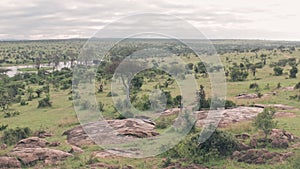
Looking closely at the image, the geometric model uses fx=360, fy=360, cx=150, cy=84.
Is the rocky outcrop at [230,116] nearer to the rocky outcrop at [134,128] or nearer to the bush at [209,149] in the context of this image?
the rocky outcrop at [134,128]

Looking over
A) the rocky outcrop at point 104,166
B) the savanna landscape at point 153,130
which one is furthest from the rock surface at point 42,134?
the rocky outcrop at point 104,166

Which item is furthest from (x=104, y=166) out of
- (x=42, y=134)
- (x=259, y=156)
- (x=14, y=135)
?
(x=14, y=135)

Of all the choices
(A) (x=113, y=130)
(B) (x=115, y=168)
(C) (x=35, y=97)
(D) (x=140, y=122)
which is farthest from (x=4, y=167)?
(C) (x=35, y=97)

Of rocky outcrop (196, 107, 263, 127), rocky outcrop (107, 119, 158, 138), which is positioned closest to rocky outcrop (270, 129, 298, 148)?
rocky outcrop (196, 107, 263, 127)

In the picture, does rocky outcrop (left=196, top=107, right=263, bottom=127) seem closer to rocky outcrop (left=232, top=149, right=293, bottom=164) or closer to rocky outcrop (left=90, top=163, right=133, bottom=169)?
rocky outcrop (left=232, top=149, right=293, bottom=164)

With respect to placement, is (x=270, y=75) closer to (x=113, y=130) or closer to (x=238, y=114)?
(x=238, y=114)
